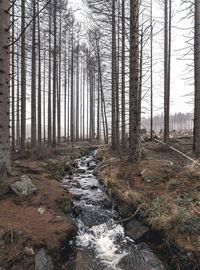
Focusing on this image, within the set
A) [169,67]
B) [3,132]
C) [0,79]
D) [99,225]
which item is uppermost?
[169,67]

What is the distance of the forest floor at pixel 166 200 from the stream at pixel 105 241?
0.36m

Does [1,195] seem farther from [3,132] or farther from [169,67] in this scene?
[169,67]

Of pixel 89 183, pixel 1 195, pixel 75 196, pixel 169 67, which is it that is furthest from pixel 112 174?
pixel 169 67

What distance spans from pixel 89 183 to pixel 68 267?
418 cm

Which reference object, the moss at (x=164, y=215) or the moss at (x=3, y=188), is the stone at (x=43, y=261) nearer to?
the moss at (x=3, y=188)

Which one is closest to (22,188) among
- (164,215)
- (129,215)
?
(129,215)

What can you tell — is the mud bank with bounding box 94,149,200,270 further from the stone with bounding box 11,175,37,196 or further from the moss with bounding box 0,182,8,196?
the moss with bounding box 0,182,8,196

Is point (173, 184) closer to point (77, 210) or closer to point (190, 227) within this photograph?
point (190, 227)

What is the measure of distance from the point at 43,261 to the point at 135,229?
2205 mm

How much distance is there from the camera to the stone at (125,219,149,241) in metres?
3.27

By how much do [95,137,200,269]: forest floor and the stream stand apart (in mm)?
360

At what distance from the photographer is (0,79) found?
3494mm

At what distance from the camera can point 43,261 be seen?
2.30 m

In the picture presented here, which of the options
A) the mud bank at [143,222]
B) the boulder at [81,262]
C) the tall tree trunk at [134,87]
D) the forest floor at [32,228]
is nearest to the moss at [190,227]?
the mud bank at [143,222]
